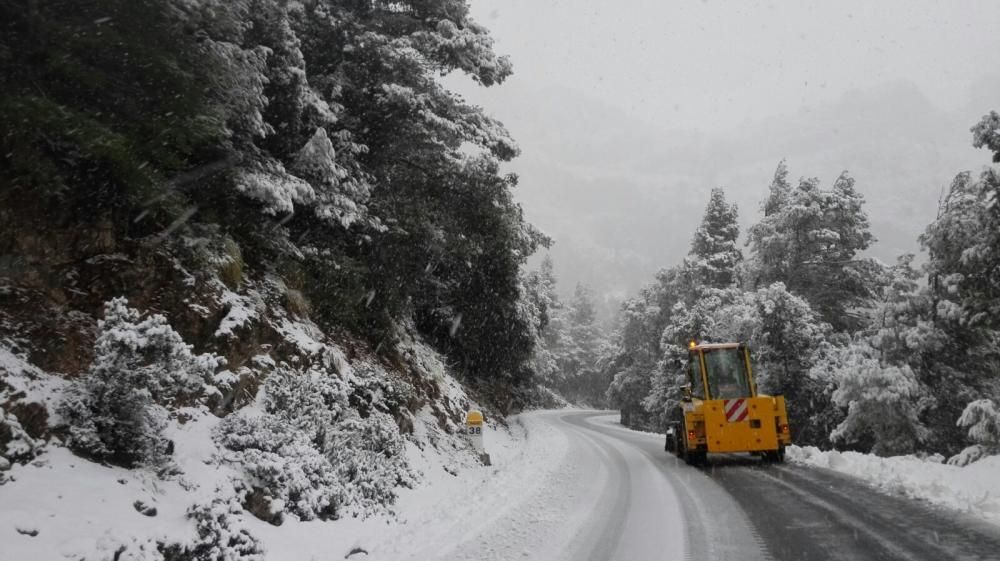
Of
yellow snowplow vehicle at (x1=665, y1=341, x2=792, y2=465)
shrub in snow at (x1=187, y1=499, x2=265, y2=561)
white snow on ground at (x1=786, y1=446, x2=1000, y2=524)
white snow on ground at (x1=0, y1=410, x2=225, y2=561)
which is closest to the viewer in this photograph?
white snow on ground at (x1=0, y1=410, x2=225, y2=561)

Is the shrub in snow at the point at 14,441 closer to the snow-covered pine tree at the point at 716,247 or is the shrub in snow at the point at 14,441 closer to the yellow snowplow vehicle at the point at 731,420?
the yellow snowplow vehicle at the point at 731,420

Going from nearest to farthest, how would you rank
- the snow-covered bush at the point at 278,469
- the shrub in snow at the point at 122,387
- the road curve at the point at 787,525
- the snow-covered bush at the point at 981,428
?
the shrub in snow at the point at 122,387 → the road curve at the point at 787,525 → the snow-covered bush at the point at 278,469 → the snow-covered bush at the point at 981,428

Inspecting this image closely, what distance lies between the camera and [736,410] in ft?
43.7

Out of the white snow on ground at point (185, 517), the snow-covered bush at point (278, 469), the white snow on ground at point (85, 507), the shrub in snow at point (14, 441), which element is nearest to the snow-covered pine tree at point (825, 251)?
the white snow on ground at point (185, 517)

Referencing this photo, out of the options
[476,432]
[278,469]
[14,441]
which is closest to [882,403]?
[476,432]

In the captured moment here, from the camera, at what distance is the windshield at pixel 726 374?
1395 centimetres

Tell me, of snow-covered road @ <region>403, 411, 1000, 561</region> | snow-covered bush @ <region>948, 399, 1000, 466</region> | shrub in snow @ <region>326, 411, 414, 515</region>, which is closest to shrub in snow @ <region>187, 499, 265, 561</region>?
snow-covered road @ <region>403, 411, 1000, 561</region>

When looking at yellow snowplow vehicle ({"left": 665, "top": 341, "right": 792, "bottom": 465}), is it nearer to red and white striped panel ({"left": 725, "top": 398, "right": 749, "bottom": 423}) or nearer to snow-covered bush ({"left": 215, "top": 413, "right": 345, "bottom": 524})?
red and white striped panel ({"left": 725, "top": 398, "right": 749, "bottom": 423})

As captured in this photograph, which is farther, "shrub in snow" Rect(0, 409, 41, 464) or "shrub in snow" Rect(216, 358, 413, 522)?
"shrub in snow" Rect(216, 358, 413, 522)

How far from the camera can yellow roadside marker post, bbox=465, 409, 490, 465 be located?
43.6ft

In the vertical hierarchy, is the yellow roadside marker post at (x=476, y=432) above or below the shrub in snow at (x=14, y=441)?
below

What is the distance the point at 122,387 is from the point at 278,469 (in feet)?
5.90

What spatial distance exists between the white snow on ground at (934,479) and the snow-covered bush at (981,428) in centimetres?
351

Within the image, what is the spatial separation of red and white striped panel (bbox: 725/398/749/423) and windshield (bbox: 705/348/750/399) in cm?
47
